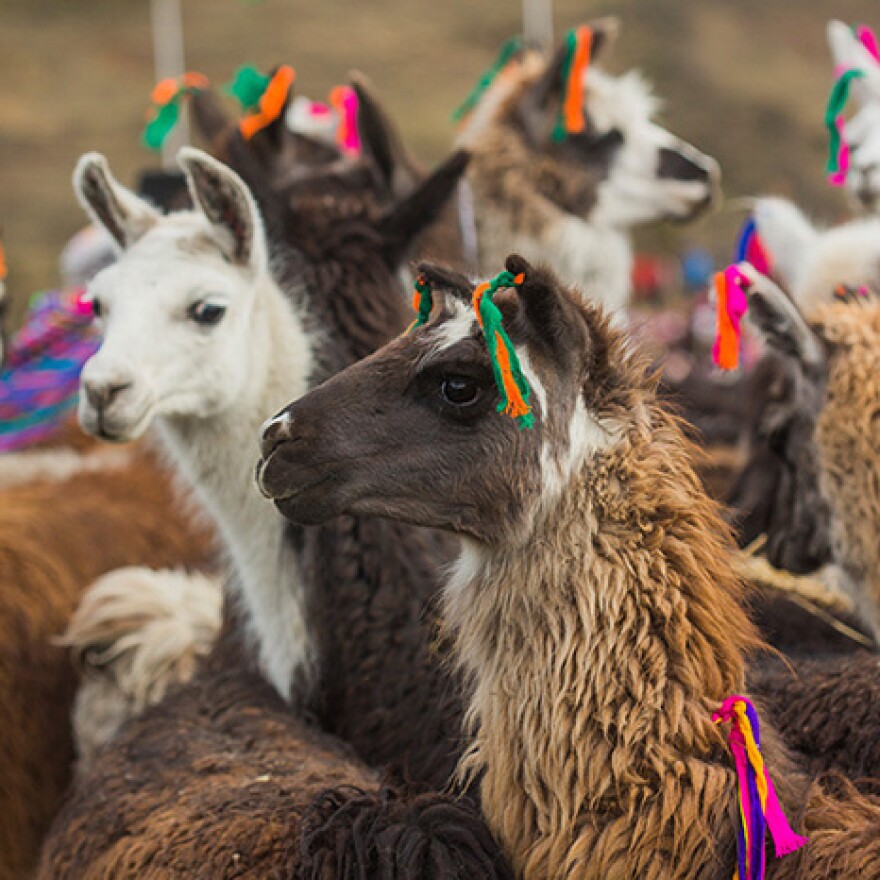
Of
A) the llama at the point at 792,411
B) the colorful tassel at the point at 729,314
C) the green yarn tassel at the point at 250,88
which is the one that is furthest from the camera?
the green yarn tassel at the point at 250,88

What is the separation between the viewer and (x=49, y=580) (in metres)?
4.00

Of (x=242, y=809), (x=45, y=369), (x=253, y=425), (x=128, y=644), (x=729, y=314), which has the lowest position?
(x=128, y=644)

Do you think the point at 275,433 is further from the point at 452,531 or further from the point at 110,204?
the point at 110,204

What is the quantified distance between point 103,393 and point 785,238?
2048 millimetres

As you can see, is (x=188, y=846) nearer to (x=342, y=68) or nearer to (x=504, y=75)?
(x=504, y=75)

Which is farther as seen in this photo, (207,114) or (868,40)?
(207,114)

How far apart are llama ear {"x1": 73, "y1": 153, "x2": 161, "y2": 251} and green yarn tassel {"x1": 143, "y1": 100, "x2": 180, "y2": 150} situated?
3.05 feet

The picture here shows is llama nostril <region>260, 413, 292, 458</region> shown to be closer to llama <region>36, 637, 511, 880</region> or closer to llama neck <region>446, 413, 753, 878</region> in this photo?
llama neck <region>446, 413, 753, 878</region>

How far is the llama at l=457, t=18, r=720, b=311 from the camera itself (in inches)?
175

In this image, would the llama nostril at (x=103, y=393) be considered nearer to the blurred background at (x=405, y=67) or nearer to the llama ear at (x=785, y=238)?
the llama ear at (x=785, y=238)

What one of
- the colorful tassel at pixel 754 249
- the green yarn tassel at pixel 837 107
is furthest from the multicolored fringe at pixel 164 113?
the green yarn tassel at pixel 837 107

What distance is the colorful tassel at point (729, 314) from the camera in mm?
2434

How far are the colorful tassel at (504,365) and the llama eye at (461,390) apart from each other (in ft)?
0.19

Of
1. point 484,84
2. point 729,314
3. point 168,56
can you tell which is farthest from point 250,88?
point 168,56
